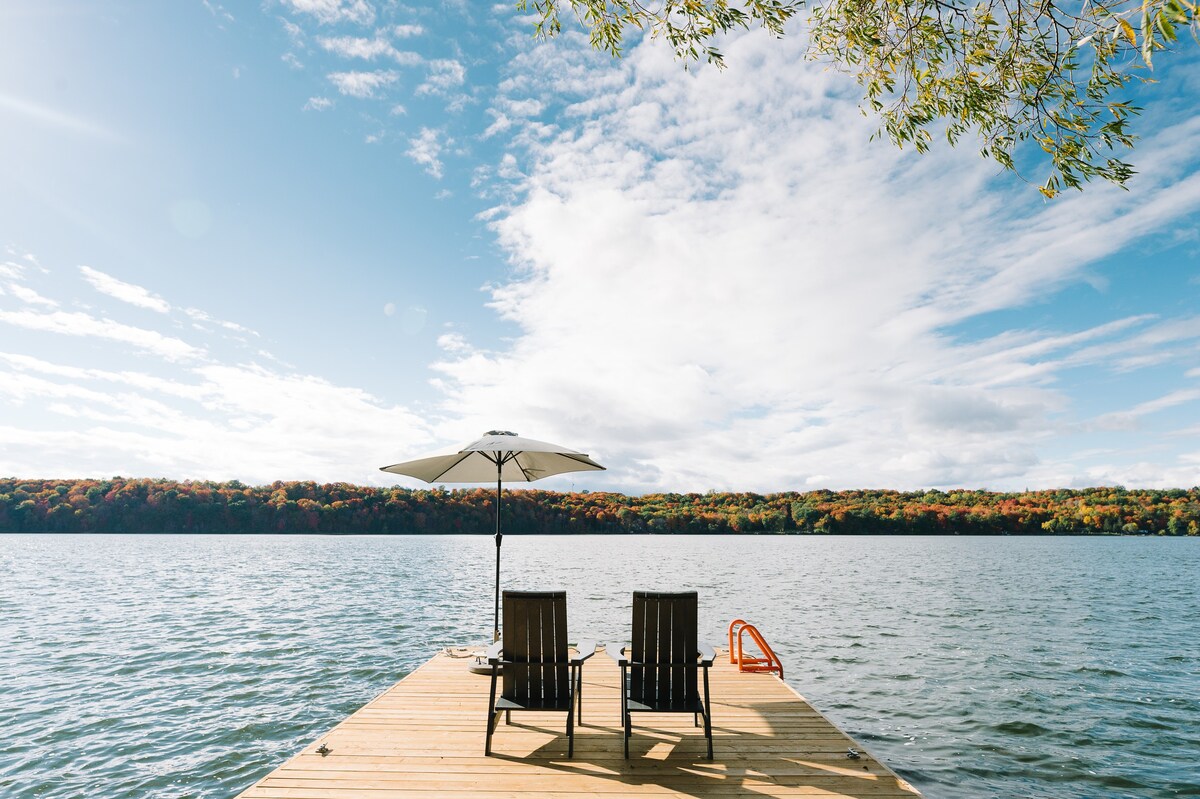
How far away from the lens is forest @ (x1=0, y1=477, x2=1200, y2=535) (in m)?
79.1

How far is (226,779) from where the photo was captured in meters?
6.84

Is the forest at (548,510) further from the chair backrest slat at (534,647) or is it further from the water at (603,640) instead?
the chair backrest slat at (534,647)

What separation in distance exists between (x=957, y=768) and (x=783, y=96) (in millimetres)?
8366

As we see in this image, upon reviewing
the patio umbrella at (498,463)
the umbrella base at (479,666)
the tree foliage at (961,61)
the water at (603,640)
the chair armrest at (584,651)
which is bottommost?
the water at (603,640)

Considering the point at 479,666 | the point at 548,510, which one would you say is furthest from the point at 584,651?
the point at 548,510

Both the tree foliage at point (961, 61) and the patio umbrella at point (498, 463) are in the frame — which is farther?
the patio umbrella at point (498, 463)

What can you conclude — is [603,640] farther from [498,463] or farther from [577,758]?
[577,758]

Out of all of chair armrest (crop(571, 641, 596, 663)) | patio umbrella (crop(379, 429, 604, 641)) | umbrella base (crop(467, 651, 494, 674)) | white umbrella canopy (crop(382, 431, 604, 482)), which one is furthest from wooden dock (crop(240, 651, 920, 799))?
white umbrella canopy (crop(382, 431, 604, 482))

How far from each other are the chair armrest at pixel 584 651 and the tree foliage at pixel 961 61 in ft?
16.7

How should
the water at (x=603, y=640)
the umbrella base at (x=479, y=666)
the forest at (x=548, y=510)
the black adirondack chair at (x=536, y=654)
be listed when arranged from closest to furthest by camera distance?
the black adirondack chair at (x=536, y=654)
the umbrella base at (x=479, y=666)
the water at (x=603, y=640)
the forest at (x=548, y=510)

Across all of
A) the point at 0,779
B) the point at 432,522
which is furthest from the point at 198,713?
the point at 432,522

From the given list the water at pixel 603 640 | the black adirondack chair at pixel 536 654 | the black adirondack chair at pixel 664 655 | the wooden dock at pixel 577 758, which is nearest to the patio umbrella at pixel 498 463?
the wooden dock at pixel 577 758

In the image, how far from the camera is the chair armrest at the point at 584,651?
5.12 meters

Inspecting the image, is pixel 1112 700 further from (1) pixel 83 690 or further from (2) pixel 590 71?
(1) pixel 83 690
